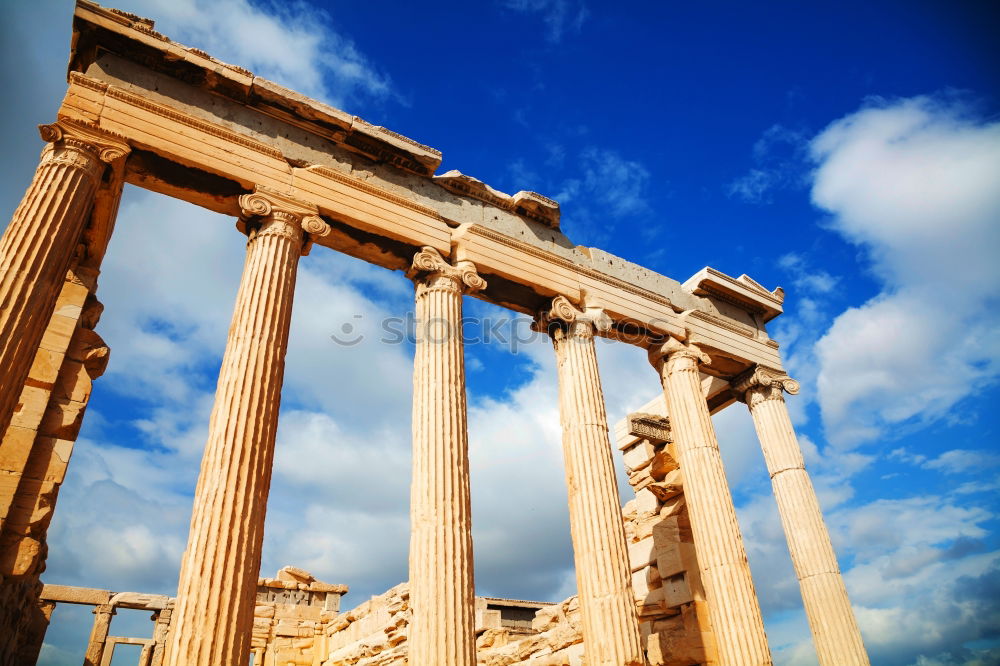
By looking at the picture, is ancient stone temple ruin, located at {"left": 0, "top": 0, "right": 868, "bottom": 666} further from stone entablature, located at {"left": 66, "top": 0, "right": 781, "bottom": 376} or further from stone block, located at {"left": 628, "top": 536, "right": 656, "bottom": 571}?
stone block, located at {"left": 628, "top": 536, "right": 656, "bottom": 571}

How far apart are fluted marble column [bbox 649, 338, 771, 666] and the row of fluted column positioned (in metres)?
0.03

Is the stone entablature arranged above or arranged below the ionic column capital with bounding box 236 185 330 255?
above

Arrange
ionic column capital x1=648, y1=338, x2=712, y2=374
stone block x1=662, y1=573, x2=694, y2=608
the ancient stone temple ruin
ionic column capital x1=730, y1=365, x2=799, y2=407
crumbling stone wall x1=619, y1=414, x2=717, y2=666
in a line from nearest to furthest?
the ancient stone temple ruin, ionic column capital x1=648, y1=338, x2=712, y2=374, crumbling stone wall x1=619, y1=414, x2=717, y2=666, stone block x1=662, y1=573, x2=694, y2=608, ionic column capital x1=730, y1=365, x2=799, y2=407

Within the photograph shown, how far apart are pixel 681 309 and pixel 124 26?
41.0 feet

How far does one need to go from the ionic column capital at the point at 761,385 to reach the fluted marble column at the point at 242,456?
11.3 metres

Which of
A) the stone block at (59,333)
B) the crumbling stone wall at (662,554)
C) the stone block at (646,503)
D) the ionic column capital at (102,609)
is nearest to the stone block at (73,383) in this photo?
the stone block at (59,333)

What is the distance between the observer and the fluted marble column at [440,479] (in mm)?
9195

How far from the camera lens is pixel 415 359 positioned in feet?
37.4

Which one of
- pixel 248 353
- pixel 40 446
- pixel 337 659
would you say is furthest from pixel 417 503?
pixel 337 659

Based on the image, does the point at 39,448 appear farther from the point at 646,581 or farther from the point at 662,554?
the point at 646,581

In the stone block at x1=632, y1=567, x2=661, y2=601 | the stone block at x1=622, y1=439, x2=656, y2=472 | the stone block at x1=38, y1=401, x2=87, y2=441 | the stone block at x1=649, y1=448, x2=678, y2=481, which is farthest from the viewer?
the stone block at x1=622, y1=439, x2=656, y2=472

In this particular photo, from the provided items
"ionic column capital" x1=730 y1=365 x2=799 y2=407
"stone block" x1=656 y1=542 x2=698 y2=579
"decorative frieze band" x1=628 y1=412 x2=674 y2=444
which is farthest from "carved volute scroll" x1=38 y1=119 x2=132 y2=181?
"stone block" x1=656 y1=542 x2=698 y2=579

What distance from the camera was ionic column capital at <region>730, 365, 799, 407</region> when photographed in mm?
16594

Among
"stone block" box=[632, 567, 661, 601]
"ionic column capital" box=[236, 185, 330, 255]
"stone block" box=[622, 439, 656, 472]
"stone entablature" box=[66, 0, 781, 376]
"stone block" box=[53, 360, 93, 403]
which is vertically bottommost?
"stone block" box=[632, 567, 661, 601]
